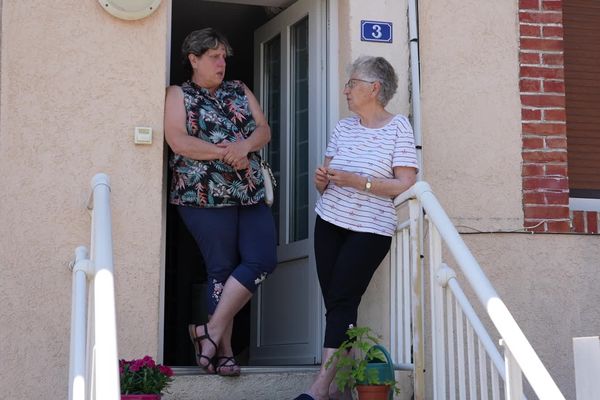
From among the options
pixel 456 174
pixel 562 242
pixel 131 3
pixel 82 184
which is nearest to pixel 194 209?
pixel 82 184

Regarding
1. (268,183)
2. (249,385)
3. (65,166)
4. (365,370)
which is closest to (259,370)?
(249,385)

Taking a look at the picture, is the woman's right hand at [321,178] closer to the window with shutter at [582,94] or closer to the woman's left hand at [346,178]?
the woman's left hand at [346,178]

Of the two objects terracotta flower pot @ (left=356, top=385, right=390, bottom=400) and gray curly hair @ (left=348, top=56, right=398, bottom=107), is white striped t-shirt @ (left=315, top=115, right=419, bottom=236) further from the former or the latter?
terracotta flower pot @ (left=356, top=385, right=390, bottom=400)

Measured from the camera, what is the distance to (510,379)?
3852 mm

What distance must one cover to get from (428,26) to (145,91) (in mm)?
1669

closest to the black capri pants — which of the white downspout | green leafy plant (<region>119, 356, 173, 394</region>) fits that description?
the white downspout

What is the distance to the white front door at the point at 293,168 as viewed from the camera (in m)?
6.09

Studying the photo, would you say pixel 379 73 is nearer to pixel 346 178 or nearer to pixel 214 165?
pixel 346 178

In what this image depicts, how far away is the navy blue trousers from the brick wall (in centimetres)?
153

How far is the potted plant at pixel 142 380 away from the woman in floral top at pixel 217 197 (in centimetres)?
86

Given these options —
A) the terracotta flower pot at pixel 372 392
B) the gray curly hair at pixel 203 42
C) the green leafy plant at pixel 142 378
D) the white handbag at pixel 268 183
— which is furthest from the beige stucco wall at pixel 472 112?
the green leafy plant at pixel 142 378

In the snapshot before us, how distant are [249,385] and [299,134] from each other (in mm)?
1676

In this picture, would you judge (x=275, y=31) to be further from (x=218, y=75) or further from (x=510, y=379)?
(x=510, y=379)

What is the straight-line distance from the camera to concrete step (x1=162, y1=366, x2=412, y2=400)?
5180mm
